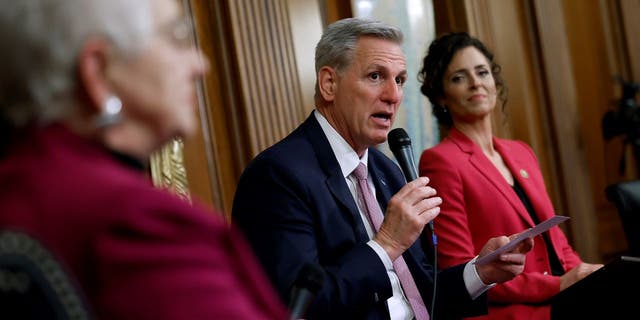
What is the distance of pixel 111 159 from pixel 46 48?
5.4 inches

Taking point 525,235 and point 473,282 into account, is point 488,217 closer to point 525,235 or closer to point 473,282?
point 473,282

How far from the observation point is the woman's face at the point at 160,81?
952mm

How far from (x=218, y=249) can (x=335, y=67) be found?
180 cm

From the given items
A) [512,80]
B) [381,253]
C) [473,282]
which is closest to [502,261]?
[473,282]

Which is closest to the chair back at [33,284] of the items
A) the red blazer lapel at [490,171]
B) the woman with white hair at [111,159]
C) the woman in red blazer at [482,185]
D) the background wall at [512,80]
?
the woman with white hair at [111,159]

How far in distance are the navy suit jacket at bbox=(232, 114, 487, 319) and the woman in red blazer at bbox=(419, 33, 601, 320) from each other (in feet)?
1.51

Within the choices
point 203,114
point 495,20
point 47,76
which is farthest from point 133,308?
point 495,20

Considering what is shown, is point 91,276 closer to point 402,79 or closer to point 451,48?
point 402,79

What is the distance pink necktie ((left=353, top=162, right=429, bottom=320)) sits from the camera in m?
2.42

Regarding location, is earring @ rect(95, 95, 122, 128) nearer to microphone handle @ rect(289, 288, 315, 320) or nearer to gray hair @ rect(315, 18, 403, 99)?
microphone handle @ rect(289, 288, 315, 320)

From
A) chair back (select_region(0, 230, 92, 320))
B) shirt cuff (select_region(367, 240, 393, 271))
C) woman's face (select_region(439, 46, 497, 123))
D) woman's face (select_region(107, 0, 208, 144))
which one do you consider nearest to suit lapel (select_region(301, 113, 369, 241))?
shirt cuff (select_region(367, 240, 393, 271))

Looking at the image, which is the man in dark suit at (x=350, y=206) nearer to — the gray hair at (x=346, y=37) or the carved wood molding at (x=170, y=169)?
the gray hair at (x=346, y=37)

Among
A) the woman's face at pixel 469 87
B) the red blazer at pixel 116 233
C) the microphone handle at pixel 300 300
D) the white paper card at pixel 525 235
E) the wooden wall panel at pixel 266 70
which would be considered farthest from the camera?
the wooden wall panel at pixel 266 70

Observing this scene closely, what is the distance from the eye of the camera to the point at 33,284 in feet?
2.82
